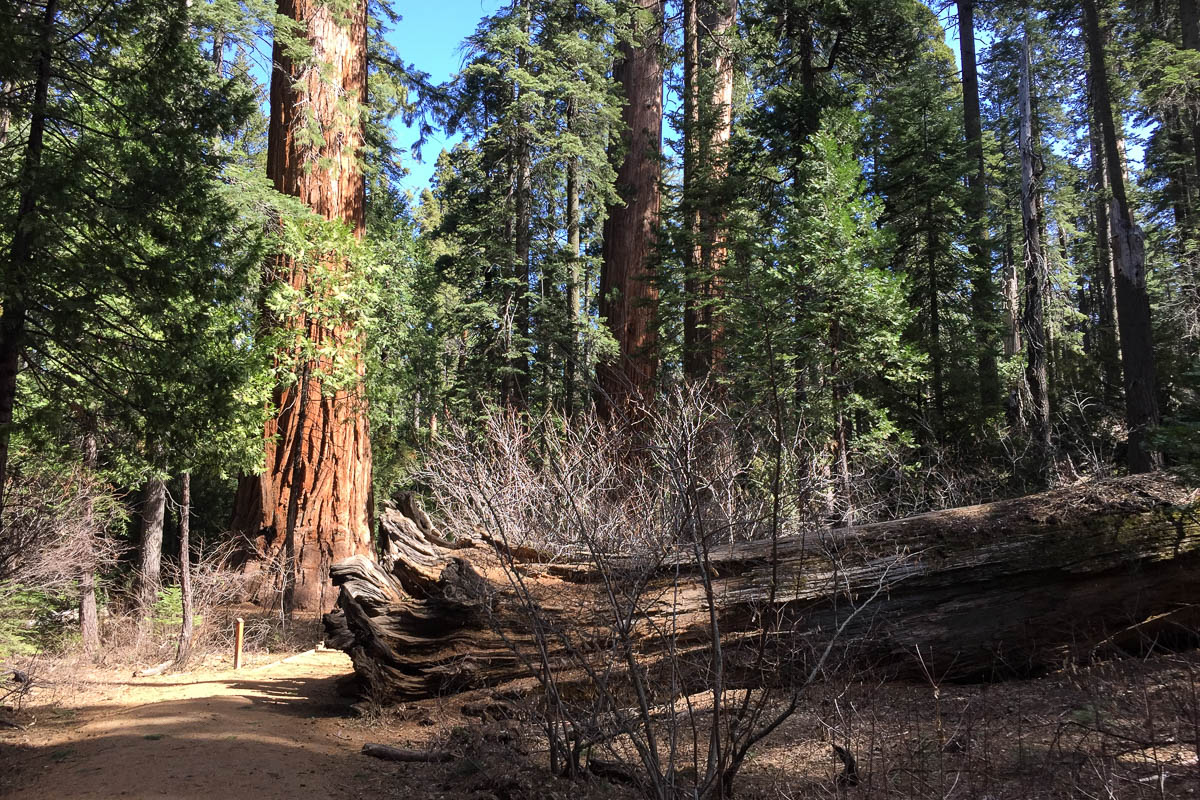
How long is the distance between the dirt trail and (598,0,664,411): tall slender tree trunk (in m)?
9.50

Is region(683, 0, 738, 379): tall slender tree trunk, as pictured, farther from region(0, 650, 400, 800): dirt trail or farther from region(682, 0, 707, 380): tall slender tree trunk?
region(0, 650, 400, 800): dirt trail

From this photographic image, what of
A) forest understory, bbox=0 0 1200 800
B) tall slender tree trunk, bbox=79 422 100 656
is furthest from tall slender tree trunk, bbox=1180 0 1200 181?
tall slender tree trunk, bbox=79 422 100 656

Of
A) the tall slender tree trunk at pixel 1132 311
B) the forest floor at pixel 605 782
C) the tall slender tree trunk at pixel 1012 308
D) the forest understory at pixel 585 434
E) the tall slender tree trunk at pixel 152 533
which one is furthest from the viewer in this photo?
the tall slender tree trunk at pixel 1012 308

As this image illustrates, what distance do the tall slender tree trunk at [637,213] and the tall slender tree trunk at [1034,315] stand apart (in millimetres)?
7330

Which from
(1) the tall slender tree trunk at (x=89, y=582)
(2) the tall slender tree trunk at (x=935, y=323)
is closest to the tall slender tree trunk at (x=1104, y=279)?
(2) the tall slender tree trunk at (x=935, y=323)

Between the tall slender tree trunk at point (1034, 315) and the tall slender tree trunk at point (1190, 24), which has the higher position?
the tall slender tree trunk at point (1190, 24)

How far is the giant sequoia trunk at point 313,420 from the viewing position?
11422 mm

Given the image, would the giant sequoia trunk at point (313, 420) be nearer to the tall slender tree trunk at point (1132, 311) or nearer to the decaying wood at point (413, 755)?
the decaying wood at point (413, 755)

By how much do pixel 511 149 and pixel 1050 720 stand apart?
1606cm

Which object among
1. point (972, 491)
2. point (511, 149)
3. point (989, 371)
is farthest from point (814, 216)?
point (511, 149)

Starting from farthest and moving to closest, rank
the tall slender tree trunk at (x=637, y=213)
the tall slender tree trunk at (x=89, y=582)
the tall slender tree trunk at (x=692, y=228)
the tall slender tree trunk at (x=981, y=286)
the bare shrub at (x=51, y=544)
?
the tall slender tree trunk at (x=637, y=213)
the tall slender tree trunk at (x=981, y=286)
the tall slender tree trunk at (x=692, y=228)
the tall slender tree trunk at (x=89, y=582)
the bare shrub at (x=51, y=544)

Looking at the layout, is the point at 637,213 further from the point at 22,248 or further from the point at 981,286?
the point at 22,248

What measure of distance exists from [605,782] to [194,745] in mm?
3094

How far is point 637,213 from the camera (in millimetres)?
16641
